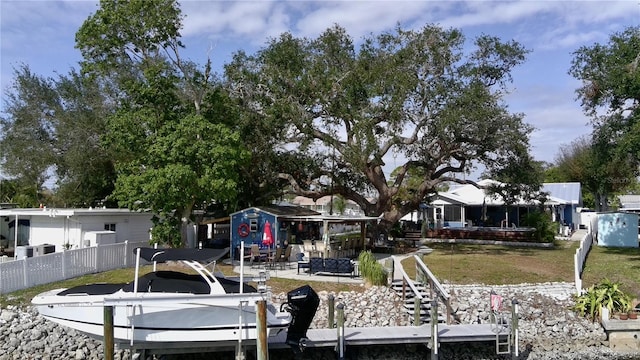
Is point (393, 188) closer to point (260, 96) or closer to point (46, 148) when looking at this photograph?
point (260, 96)

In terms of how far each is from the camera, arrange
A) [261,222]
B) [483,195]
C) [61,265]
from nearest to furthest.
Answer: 1. [61,265]
2. [261,222]
3. [483,195]

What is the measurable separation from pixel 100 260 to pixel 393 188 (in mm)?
16076

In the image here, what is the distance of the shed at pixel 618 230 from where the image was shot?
30.9 meters

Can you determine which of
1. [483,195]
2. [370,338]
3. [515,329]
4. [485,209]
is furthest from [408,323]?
[483,195]

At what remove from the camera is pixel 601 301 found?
1692 cm

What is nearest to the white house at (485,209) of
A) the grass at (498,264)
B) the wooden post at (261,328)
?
the grass at (498,264)

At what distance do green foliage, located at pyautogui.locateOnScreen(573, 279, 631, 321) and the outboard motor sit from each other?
9650mm

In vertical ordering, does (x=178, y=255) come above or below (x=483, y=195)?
below

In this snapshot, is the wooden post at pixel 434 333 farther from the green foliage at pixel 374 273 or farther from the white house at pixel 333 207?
the white house at pixel 333 207

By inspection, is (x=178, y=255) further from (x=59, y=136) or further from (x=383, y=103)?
(x=59, y=136)

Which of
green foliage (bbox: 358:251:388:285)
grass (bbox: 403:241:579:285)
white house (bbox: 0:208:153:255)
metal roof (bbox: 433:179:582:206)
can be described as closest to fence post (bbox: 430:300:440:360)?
green foliage (bbox: 358:251:388:285)

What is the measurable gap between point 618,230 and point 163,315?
1116 inches

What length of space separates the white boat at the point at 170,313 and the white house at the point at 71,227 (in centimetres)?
1108

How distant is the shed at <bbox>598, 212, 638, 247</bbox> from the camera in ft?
102
